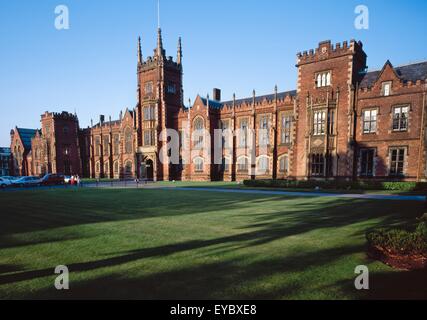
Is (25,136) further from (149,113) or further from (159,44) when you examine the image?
(159,44)

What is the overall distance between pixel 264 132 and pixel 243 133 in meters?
3.44

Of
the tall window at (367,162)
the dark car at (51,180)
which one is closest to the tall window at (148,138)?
the dark car at (51,180)

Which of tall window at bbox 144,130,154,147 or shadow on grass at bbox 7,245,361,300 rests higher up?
tall window at bbox 144,130,154,147

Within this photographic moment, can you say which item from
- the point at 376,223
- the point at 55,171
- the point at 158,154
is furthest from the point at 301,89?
the point at 55,171

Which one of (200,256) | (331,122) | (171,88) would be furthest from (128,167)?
(200,256)

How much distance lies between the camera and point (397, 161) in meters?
→ 21.9

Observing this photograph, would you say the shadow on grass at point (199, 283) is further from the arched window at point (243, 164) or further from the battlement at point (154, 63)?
the battlement at point (154, 63)

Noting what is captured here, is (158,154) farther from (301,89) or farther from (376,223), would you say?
(376,223)

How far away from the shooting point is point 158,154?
40250 mm

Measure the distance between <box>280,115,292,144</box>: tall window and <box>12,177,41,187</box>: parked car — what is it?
35.3 meters

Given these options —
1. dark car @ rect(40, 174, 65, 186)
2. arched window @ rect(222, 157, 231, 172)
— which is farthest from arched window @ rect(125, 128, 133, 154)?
arched window @ rect(222, 157, 231, 172)

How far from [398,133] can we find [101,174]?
5393cm

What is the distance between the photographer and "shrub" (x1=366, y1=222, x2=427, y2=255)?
509 centimetres

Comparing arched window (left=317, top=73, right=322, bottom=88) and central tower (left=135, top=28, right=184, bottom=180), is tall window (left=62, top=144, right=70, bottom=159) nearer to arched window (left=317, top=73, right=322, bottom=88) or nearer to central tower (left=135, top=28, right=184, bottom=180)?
central tower (left=135, top=28, right=184, bottom=180)
